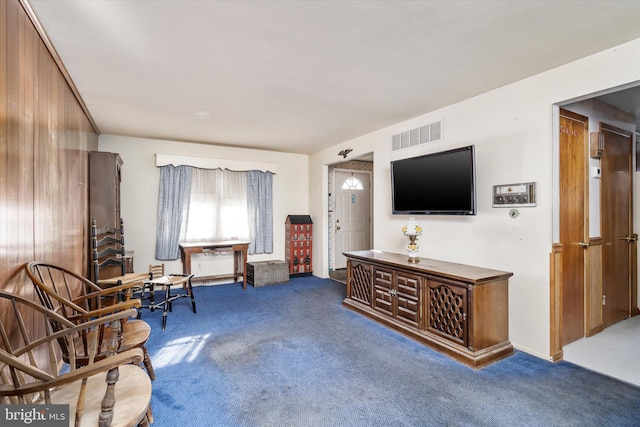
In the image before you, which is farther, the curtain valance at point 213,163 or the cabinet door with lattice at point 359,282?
the curtain valance at point 213,163

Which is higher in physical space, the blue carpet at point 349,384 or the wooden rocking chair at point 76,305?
the wooden rocking chair at point 76,305

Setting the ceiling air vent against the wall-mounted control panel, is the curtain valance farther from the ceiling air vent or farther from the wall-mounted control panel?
the wall-mounted control panel

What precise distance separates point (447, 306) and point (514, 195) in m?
1.21

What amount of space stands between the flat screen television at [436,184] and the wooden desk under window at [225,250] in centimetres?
273

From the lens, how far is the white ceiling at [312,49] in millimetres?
1875

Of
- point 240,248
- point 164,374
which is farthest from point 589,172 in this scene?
point 240,248

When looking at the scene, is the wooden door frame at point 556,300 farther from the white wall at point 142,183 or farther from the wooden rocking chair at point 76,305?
the white wall at point 142,183

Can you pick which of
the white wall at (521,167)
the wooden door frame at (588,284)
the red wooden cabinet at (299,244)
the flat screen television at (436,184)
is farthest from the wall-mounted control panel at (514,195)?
the red wooden cabinet at (299,244)

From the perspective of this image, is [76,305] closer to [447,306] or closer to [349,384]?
[349,384]

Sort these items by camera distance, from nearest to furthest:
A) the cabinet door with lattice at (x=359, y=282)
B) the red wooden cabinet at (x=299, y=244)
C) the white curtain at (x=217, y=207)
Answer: the cabinet door with lattice at (x=359, y=282), the white curtain at (x=217, y=207), the red wooden cabinet at (x=299, y=244)

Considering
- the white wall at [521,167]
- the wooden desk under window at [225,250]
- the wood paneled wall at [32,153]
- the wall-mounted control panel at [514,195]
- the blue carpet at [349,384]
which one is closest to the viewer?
the wood paneled wall at [32,153]

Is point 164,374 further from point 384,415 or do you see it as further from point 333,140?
point 333,140
